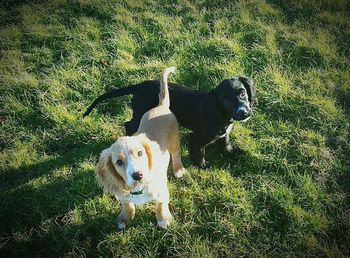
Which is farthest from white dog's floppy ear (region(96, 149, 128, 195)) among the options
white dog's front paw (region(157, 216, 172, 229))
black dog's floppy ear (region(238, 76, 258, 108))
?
black dog's floppy ear (region(238, 76, 258, 108))

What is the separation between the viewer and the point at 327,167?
399cm

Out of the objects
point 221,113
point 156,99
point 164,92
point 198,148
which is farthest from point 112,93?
point 221,113

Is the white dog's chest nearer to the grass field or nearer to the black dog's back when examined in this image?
the grass field

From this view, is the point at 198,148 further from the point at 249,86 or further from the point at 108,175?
the point at 108,175

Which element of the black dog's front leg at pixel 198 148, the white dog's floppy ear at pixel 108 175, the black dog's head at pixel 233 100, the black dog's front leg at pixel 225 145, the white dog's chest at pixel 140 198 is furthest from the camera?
the black dog's front leg at pixel 225 145

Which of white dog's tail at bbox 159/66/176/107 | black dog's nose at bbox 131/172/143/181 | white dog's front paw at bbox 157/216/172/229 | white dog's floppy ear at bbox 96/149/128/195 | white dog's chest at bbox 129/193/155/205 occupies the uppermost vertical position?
white dog's tail at bbox 159/66/176/107

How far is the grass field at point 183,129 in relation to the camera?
3.45m

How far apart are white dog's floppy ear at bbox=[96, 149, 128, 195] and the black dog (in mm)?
1207

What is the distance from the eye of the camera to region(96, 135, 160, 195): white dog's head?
2.77m

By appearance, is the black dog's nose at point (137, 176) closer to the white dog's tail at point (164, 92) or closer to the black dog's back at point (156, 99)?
the white dog's tail at point (164, 92)

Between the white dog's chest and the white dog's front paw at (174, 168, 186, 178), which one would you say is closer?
the white dog's chest

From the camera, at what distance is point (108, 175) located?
2924mm

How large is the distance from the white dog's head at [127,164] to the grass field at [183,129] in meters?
0.77

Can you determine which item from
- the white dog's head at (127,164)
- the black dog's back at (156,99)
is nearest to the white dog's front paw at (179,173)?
the black dog's back at (156,99)
